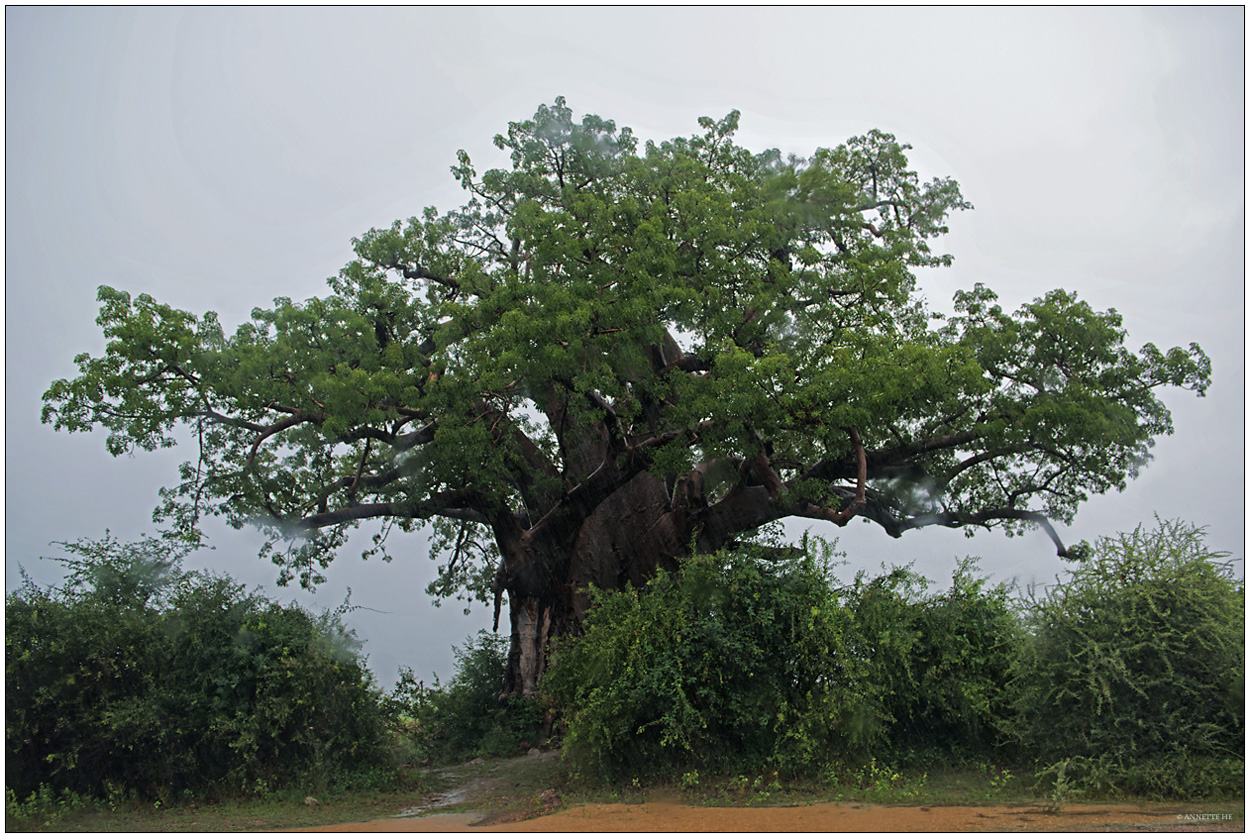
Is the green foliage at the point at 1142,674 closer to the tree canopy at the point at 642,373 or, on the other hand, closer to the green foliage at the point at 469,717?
the tree canopy at the point at 642,373

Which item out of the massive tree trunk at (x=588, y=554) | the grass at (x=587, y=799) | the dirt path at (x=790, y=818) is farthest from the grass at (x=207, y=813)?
the massive tree trunk at (x=588, y=554)

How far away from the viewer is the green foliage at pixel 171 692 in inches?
394

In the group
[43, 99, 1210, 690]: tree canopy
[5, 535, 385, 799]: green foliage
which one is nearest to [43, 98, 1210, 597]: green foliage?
[43, 99, 1210, 690]: tree canopy

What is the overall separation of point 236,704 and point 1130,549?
1054 cm

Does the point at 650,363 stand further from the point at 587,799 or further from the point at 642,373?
the point at 587,799

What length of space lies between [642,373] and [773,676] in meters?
4.77

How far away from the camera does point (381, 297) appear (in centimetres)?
1338

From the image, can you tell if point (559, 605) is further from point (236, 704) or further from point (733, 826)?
point (733, 826)

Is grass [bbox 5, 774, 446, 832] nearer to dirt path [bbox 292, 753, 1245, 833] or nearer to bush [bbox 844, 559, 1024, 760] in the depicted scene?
dirt path [bbox 292, 753, 1245, 833]

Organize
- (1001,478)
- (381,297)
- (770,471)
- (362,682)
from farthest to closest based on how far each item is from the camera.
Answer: (1001,478), (381,297), (770,471), (362,682)

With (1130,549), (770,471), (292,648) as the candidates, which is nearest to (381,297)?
(292,648)

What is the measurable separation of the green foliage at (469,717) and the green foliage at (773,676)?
433 cm

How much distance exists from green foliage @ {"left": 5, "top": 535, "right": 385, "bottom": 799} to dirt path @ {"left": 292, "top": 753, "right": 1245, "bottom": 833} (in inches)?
73.7

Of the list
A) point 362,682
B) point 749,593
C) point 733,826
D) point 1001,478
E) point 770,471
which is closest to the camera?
point 733,826
